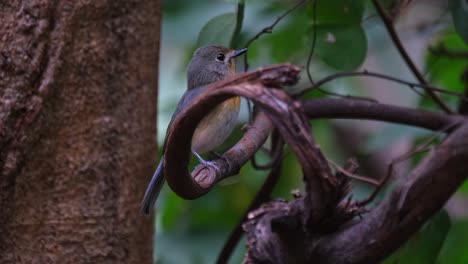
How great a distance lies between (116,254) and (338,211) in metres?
0.82

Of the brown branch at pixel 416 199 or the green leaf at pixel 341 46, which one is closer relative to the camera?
the brown branch at pixel 416 199

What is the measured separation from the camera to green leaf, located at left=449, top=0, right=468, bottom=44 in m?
2.01

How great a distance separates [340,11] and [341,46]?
0.09 metres

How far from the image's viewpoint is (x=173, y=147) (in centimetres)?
149

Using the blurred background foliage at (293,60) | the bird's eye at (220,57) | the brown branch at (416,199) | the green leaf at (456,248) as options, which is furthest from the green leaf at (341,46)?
the brown branch at (416,199)

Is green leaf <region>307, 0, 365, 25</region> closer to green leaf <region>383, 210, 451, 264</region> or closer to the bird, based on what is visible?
the bird

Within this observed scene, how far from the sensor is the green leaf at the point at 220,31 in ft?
6.87

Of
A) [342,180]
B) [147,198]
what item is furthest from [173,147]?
[147,198]

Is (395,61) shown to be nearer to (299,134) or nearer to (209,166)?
(209,166)

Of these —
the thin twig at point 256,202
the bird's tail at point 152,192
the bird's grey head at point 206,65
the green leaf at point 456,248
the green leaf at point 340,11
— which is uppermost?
the green leaf at point 340,11

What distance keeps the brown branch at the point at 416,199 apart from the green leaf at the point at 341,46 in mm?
744

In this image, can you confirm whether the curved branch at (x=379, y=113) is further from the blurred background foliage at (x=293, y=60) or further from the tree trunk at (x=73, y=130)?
the tree trunk at (x=73, y=130)

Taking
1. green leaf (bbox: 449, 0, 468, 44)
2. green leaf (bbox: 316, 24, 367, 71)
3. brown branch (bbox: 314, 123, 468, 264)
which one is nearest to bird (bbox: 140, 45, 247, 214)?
green leaf (bbox: 316, 24, 367, 71)

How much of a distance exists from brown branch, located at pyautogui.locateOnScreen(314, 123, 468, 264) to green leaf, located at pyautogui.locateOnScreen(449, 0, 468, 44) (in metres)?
0.68
